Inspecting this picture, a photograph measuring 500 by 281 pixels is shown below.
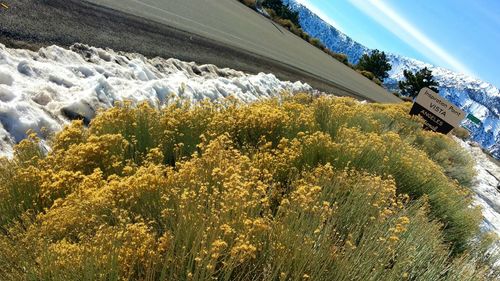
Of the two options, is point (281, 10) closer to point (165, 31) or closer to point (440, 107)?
point (440, 107)

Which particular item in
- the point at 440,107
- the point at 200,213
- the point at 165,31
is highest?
the point at 440,107

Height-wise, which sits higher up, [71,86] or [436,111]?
[436,111]

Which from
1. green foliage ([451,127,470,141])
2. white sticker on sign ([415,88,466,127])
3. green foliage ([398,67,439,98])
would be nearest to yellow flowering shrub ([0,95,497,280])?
white sticker on sign ([415,88,466,127])

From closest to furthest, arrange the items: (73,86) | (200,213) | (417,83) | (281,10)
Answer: (200,213), (73,86), (417,83), (281,10)

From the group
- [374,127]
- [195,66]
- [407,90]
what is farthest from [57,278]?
[407,90]

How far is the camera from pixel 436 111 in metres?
14.5

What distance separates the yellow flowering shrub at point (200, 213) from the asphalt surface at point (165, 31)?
11.0 feet

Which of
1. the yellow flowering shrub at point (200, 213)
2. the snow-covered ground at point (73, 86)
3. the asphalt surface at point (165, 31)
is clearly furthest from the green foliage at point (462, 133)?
the yellow flowering shrub at point (200, 213)

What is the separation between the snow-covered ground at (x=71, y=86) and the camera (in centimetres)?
511

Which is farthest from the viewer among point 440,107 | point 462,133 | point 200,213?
point 462,133

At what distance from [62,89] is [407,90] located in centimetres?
5793

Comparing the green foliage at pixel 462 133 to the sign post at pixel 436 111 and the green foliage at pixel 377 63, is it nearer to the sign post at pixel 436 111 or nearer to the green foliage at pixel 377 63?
the sign post at pixel 436 111

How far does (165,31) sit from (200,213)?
32.3 ft

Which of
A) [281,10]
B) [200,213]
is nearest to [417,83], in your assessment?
[281,10]
